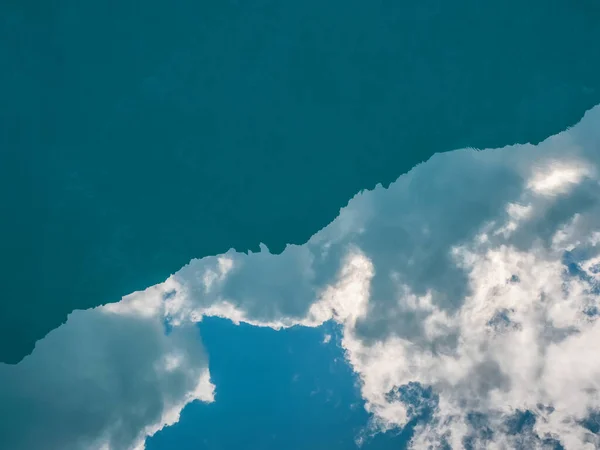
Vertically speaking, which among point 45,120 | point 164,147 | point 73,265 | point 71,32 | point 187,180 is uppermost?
point 71,32

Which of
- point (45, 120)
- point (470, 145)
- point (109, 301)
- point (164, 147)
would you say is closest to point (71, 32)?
point (45, 120)

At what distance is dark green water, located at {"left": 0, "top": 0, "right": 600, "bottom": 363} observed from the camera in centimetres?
9694

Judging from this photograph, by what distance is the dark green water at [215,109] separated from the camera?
96.9 m

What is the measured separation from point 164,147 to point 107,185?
15281 mm

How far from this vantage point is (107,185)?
10044 cm

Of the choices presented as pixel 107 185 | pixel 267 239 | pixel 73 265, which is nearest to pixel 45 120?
pixel 107 185

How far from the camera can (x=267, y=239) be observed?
106 m

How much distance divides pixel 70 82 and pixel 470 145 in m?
89.9

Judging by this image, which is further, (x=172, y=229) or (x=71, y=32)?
(x=172, y=229)

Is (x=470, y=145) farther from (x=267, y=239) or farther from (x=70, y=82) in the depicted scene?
(x=70, y=82)

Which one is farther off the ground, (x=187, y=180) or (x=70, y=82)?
(x=70, y=82)

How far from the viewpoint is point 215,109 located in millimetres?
101875

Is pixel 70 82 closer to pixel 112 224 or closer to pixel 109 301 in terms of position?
pixel 112 224

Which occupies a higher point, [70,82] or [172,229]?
[70,82]
